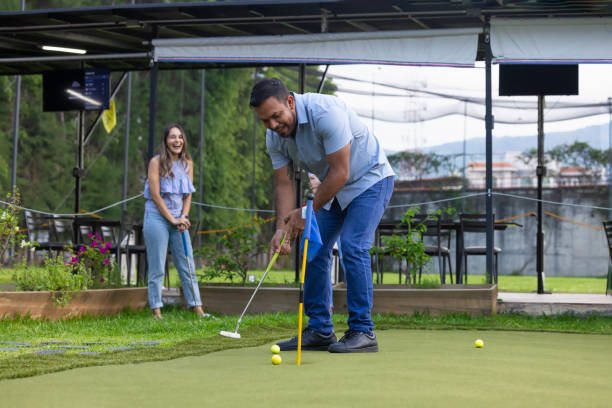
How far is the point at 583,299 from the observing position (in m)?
7.93

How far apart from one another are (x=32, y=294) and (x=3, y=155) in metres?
14.3

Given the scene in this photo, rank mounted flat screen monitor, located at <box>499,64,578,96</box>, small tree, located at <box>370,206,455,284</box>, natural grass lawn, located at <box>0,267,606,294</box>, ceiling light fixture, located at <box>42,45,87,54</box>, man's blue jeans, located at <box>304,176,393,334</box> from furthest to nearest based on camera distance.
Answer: natural grass lawn, located at <box>0,267,606,294</box>, ceiling light fixture, located at <box>42,45,87,54</box>, mounted flat screen monitor, located at <box>499,64,578,96</box>, small tree, located at <box>370,206,455,284</box>, man's blue jeans, located at <box>304,176,393,334</box>

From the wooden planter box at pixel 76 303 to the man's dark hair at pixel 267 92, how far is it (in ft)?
10.6

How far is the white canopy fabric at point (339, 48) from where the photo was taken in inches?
299

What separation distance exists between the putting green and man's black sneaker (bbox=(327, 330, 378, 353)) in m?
0.07

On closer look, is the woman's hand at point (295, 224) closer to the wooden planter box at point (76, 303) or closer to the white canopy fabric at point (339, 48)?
the wooden planter box at point (76, 303)

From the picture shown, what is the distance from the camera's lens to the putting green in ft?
9.21

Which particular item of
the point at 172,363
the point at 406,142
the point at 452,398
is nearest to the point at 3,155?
the point at 406,142

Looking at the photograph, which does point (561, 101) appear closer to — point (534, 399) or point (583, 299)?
point (583, 299)

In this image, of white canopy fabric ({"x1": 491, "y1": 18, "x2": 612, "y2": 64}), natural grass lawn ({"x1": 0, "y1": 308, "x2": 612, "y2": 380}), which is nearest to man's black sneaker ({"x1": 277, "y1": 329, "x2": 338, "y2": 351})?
natural grass lawn ({"x1": 0, "y1": 308, "x2": 612, "y2": 380})

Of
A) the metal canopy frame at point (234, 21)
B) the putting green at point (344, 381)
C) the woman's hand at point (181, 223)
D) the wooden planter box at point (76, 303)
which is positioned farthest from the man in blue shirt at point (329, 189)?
the metal canopy frame at point (234, 21)

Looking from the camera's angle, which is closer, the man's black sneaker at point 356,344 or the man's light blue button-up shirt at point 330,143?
the man's light blue button-up shirt at point 330,143

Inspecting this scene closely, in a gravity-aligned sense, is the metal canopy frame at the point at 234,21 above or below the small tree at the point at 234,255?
above

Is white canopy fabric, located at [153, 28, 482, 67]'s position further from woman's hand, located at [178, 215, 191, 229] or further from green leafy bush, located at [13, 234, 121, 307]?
green leafy bush, located at [13, 234, 121, 307]
